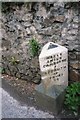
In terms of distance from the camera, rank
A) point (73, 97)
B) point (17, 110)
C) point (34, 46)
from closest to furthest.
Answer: point (73, 97)
point (17, 110)
point (34, 46)

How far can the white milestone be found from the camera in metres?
3.89

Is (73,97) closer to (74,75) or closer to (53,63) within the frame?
(74,75)

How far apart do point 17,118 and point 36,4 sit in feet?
4.97

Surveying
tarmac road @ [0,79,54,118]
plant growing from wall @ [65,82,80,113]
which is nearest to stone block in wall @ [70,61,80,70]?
plant growing from wall @ [65,82,80,113]

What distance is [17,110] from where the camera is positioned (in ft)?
13.3

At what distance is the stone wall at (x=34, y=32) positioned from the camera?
3990mm

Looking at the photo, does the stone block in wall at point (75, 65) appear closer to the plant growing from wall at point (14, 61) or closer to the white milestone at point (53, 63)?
the white milestone at point (53, 63)

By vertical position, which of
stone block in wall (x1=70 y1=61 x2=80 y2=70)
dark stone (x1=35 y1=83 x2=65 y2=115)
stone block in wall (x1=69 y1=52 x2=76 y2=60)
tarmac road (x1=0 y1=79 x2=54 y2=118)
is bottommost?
tarmac road (x1=0 y1=79 x2=54 y2=118)

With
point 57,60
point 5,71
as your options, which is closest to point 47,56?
point 57,60

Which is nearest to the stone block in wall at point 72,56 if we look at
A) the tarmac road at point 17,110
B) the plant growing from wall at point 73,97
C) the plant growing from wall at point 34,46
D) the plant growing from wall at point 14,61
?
the plant growing from wall at point 73,97

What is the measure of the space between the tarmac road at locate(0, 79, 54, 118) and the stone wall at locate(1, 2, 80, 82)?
0.52 m

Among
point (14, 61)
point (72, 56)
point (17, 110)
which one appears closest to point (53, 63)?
point (72, 56)

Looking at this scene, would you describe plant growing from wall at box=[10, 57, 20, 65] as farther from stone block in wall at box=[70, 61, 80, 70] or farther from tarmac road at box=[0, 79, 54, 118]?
stone block in wall at box=[70, 61, 80, 70]

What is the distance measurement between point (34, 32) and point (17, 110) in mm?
1091
